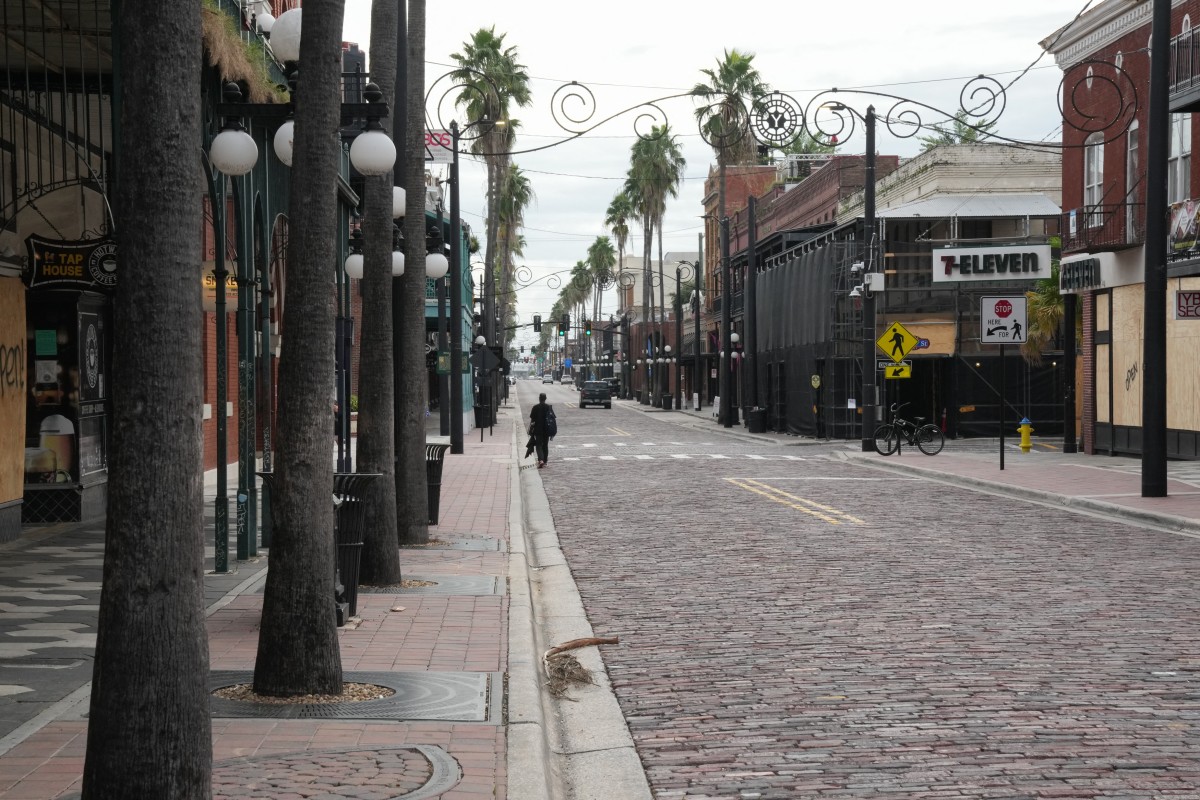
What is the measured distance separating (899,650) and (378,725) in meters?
3.90

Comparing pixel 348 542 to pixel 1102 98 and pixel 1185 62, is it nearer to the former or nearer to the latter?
pixel 1185 62

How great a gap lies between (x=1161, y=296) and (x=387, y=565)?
12.7 metres

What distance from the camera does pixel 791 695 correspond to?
8000mm

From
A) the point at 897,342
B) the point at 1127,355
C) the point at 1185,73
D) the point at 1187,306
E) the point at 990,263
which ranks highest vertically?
the point at 1185,73

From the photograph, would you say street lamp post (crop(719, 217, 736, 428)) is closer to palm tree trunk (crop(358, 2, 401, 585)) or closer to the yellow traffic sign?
the yellow traffic sign

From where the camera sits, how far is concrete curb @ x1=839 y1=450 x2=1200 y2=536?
17280mm

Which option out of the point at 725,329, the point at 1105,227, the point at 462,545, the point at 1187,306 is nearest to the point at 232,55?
the point at 462,545

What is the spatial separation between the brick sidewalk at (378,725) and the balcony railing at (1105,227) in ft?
70.1

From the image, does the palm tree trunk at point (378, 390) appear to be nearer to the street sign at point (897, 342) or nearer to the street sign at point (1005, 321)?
the street sign at point (1005, 321)

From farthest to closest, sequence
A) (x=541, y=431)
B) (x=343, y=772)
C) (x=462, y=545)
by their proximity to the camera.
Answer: (x=541, y=431) < (x=462, y=545) < (x=343, y=772)

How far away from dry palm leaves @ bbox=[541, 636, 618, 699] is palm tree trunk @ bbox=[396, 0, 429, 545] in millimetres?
5388

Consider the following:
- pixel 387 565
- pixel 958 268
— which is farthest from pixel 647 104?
pixel 958 268

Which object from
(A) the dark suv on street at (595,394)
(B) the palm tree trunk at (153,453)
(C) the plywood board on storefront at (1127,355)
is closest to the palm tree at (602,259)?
(A) the dark suv on street at (595,394)

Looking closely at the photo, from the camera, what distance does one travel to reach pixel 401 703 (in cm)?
743
